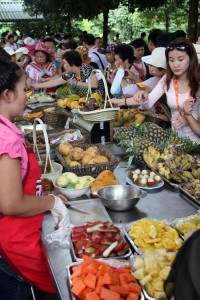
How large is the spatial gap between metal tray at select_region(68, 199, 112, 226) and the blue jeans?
43 cm

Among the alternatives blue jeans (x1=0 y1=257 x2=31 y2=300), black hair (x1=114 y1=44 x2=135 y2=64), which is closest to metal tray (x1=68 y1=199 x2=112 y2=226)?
blue jeans (x1=0 y1=257 x2=31 y2=300)

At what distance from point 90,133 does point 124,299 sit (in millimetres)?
2271

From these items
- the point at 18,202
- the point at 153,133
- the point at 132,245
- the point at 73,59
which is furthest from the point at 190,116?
the point at 73,59

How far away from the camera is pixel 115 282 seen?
146cm

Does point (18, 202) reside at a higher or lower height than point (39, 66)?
lower

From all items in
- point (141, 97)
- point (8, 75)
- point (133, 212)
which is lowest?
point (133, 212)

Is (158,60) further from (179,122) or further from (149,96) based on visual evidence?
(179,122)

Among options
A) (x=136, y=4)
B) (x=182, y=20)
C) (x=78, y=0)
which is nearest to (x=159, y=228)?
(x=136, y=4)

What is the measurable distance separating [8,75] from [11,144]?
370 millimetres

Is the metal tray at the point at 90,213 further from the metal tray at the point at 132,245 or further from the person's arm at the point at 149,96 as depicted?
the person's arm at the point at 149,96

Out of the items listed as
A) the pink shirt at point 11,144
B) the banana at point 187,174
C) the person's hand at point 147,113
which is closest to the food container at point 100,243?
the pink shirt at point 11,144

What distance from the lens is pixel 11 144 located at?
1575 millimetres

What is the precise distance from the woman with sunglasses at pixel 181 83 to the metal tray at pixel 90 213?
1.43 m

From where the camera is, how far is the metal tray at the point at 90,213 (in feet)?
→ 6.86
